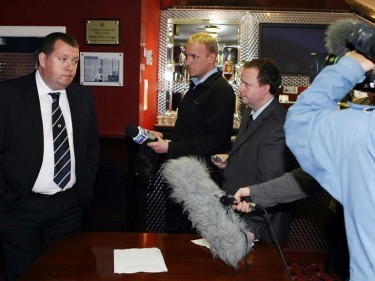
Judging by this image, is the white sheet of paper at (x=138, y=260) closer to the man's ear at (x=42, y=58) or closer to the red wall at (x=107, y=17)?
the man's ear at (x=42, y=58)

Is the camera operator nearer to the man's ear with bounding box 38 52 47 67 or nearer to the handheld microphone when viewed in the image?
the handheld microphone

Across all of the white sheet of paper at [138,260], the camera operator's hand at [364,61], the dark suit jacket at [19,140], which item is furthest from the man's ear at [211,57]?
the camera operator's hand at [364,61]

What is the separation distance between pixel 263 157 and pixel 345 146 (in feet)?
3.92

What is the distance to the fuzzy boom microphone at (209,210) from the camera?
1931mm

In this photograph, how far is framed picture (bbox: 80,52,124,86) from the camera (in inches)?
183

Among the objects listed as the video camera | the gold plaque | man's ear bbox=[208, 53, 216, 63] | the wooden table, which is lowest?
the wooden table

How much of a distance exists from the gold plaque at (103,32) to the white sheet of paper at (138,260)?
3.01 meters

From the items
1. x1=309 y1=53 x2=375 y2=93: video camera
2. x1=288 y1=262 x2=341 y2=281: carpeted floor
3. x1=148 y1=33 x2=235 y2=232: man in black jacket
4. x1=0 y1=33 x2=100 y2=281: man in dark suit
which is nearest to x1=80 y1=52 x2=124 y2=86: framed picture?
x1=148 y1=33 x2=235 y2=232: man in black jacket

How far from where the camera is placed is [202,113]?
2994mm

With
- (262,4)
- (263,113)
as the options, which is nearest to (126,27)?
(262,4)

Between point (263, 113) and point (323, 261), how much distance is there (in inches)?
83.7

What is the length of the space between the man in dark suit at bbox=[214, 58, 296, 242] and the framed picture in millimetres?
2353

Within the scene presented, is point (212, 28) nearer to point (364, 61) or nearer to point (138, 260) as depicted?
point (138, 260)

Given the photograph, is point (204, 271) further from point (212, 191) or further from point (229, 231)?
point (212, 191)
